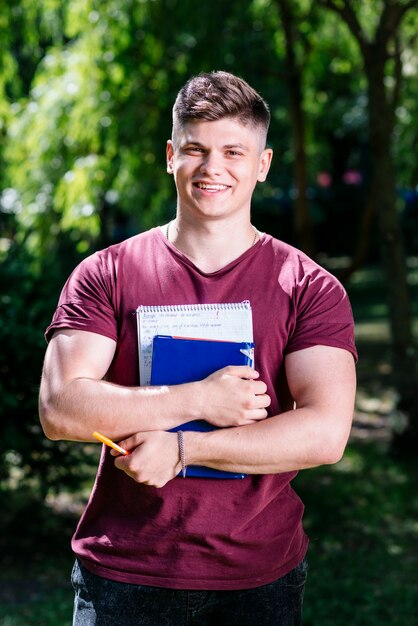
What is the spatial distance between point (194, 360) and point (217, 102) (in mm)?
558

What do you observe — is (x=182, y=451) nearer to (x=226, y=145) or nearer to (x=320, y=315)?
(x=320, y=315)

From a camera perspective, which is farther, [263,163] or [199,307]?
[263,163]

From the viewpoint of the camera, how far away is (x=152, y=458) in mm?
1872

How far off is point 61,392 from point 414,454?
16.3ft

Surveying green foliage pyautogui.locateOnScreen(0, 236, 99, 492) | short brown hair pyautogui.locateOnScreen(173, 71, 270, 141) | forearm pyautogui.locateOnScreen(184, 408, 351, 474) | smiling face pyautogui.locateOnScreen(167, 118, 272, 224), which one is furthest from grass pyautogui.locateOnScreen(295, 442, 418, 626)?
short brown hair pyautogui.locateOnScreen(173, 71, 270, 141)

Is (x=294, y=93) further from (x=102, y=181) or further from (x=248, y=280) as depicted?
(x=248, y=280)

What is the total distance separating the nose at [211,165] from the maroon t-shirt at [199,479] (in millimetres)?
194

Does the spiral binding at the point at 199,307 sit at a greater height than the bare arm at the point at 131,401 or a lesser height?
greater

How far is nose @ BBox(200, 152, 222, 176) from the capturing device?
2018mm

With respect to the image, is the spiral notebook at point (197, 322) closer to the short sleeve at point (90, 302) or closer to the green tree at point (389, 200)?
the short sleeve at point (90, 302)

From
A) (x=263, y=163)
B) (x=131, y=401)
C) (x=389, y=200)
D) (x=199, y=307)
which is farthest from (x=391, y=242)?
(x=131, y=401)

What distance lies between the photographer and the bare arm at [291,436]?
1.89m

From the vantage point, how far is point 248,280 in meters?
2.05

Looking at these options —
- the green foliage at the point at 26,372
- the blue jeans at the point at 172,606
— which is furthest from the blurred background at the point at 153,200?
the blue jeans at the point at 172,606
